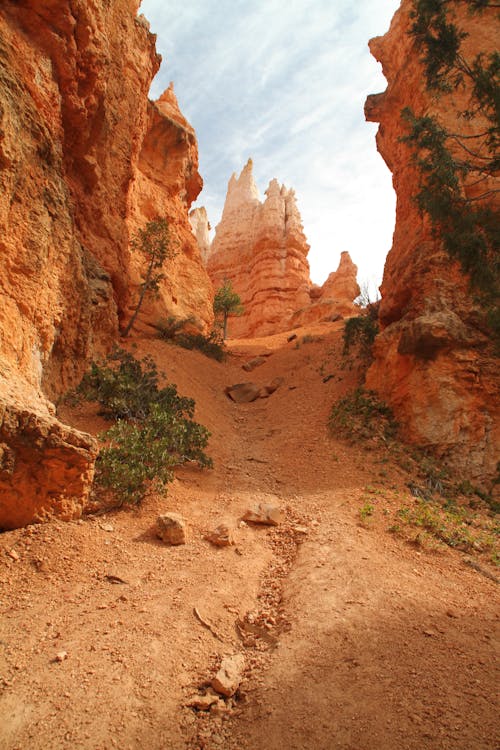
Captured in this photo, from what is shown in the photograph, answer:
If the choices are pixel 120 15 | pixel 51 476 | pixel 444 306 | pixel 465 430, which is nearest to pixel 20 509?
pixel 51 476

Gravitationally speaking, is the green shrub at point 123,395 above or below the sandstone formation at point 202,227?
below

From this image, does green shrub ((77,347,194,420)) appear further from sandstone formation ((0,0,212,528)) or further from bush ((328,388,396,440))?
bush ((328,388,396,440))

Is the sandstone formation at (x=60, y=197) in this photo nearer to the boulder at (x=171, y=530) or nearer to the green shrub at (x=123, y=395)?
the green shrub at (x=123, y=395)

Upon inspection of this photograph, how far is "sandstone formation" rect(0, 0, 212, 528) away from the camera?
4836 millimetres

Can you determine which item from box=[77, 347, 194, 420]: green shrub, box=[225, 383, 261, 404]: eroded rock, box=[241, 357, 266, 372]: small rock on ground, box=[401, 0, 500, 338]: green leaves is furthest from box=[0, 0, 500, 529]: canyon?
box=[225, 383, 261, 404]: eroded rock

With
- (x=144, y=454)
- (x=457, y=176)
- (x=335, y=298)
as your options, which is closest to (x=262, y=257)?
(x=335, y=298)

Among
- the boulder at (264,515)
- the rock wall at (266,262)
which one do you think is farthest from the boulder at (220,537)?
the rock wall at (266,262)

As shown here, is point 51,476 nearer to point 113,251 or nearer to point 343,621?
point 343,621

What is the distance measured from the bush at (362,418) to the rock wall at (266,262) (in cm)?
2144

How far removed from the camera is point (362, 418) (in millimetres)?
9961

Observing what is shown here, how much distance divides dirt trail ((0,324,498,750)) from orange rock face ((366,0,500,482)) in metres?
3.57

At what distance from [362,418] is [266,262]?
33.2m

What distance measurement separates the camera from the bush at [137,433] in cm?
559

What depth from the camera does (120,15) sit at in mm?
12359
